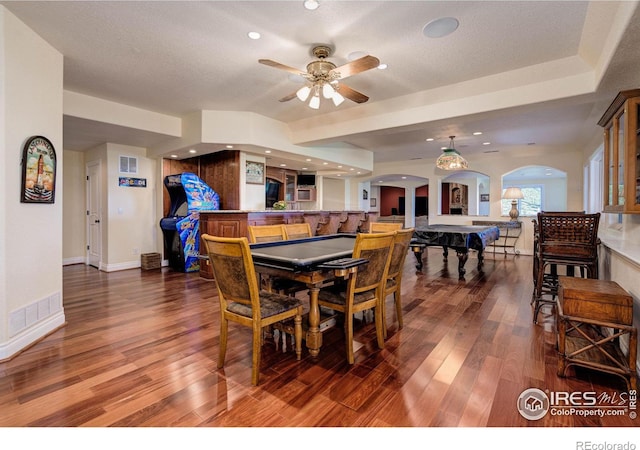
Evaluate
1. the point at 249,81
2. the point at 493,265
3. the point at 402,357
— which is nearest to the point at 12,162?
the point at 249,81

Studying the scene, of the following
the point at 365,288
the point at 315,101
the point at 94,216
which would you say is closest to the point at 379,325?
the point at 365,288

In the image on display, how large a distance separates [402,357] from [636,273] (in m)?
1.72

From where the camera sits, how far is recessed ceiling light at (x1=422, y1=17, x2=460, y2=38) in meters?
2.55

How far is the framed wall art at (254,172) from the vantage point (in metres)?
6.08

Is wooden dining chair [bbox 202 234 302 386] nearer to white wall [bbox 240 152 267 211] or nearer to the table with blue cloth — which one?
the table with blue cloth

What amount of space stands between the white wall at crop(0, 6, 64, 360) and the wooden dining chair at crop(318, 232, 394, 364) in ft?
8.05

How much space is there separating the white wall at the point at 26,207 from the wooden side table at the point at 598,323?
4083 millimetres

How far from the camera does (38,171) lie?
2.67 meters

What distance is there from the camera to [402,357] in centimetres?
235

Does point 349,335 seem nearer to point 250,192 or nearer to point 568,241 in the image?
point 568,241

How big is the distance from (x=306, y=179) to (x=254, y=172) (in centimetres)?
309

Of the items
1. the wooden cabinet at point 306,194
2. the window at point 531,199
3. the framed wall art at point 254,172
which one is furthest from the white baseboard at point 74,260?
the window at point 531,199

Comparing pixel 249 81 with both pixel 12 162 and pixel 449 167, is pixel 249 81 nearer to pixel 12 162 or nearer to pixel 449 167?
pixel 12 162

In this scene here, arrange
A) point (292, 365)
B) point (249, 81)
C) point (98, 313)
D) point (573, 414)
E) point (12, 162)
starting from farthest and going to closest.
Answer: point (249, 81) → point (98, 313) → point (12, 162) → point (292, 365) → point (573, 414)
